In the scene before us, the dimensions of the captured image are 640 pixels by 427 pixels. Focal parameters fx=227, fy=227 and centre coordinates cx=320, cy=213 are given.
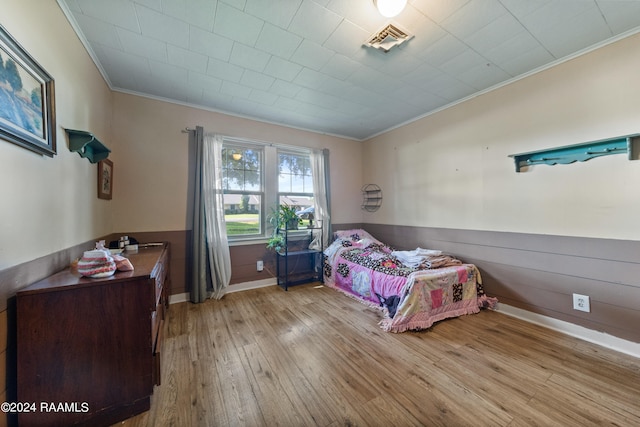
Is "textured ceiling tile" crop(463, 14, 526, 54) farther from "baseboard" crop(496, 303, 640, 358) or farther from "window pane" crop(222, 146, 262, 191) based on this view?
"window pane" crop(222, 146, 262, 191)

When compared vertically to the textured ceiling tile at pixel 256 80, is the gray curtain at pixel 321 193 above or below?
below

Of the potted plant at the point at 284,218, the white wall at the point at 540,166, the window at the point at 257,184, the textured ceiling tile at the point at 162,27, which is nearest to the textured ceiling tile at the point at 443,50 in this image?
the white wall at the point at 540,166

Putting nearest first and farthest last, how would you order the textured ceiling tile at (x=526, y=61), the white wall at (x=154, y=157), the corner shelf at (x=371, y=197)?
the textured ceiling tile at (x=526, y=61), the white wall at (x=154, y=157), the corner shelf at (x=371, y=197)

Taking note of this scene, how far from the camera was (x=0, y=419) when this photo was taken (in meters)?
0.97

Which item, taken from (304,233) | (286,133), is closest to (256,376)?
(304,233)

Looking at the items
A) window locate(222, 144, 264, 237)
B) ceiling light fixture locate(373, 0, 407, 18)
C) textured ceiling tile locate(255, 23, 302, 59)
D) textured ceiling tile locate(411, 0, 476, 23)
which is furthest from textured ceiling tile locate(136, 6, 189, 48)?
textured ceiling tile locate(411, 0, 476, 23)

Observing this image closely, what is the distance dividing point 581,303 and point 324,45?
3209 millimetres

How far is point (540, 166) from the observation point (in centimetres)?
230

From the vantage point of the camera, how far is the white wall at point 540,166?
6.16 feet

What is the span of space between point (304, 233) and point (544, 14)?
3356 mm

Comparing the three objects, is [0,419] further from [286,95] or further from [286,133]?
[286,133]

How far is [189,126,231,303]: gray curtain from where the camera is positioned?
2.87 metres

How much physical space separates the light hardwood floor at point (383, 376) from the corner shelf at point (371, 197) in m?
2.27

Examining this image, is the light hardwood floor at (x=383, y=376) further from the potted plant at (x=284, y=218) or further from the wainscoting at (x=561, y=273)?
the potted plant at (x=284, y=218)
